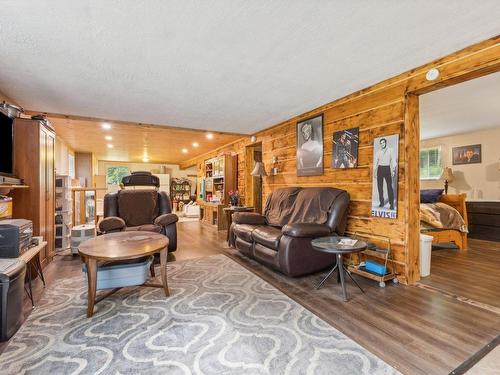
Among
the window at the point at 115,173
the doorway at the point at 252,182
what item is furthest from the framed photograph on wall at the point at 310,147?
the window at the point at 115,173

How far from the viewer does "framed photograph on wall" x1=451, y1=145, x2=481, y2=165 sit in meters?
5.27

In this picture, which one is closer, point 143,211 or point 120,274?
point 120,274

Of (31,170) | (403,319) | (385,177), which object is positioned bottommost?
(403,319)

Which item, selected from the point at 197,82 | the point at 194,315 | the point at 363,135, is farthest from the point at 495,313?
the point at 197,82

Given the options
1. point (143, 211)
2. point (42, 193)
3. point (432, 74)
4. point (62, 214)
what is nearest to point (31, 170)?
point (42, 193)

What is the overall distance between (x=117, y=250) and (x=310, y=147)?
3046 millimetres

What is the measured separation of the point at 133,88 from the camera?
10.0 feet

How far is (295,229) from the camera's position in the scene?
2820mm

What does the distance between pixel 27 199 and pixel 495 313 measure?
4.86m

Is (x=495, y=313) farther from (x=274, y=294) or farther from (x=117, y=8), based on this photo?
(x=117, y=8)

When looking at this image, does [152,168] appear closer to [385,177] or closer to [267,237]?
[267,237]

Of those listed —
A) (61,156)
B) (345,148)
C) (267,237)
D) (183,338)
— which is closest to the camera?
(183,338)

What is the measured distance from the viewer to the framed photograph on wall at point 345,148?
10.7ft

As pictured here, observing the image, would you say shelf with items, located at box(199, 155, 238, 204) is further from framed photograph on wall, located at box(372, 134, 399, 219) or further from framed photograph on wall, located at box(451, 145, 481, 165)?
framed photograph on wall, located at box(451, 145, 481, 165)
